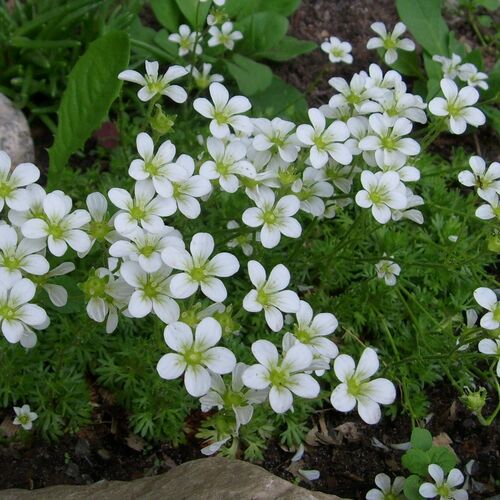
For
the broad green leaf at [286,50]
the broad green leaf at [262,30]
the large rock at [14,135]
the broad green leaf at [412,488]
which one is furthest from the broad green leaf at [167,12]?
the broad green leaf at [412,488]

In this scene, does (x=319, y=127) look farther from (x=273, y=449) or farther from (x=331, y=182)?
(x=273, y=449)

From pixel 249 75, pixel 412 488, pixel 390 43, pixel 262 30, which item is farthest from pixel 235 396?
pixel 262 30

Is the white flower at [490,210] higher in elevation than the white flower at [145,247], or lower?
lower

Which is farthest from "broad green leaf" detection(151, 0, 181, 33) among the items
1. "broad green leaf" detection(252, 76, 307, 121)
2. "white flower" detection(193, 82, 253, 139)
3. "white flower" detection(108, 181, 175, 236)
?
"white flower" detection(108, 181, 175, 236)

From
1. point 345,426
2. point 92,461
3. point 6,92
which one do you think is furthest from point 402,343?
point 6,92

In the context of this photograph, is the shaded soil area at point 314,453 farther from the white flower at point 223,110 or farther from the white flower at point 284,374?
the white flower at point 223,110
